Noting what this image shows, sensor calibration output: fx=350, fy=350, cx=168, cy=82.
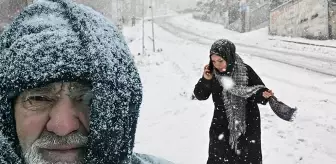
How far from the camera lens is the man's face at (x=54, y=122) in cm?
121

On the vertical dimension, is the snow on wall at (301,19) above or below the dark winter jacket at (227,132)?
above

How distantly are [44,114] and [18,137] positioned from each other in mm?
132

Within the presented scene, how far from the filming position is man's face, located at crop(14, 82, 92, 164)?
1212 millimetres

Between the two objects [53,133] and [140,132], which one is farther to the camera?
[140,132]

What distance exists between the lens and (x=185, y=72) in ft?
41.6

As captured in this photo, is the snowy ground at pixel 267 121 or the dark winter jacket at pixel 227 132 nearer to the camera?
the dark winter jacket at pixel 227 132

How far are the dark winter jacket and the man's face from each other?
2.43 meters

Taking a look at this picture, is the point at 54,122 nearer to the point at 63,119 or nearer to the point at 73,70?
the point at 63,119

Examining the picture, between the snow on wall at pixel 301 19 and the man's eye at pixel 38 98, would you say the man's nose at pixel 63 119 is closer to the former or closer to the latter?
the man's eye at pixel 38 98

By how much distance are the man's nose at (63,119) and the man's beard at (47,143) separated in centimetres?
2

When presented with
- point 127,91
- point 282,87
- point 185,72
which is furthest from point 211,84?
point 185,72

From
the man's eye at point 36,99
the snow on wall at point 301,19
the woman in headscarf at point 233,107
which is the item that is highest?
the snow on wall at point 301,19

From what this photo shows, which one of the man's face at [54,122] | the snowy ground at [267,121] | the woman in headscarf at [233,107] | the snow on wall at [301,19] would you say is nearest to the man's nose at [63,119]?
the man's face at [54,122]

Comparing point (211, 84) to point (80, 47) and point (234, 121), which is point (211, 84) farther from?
point (80, 47)
